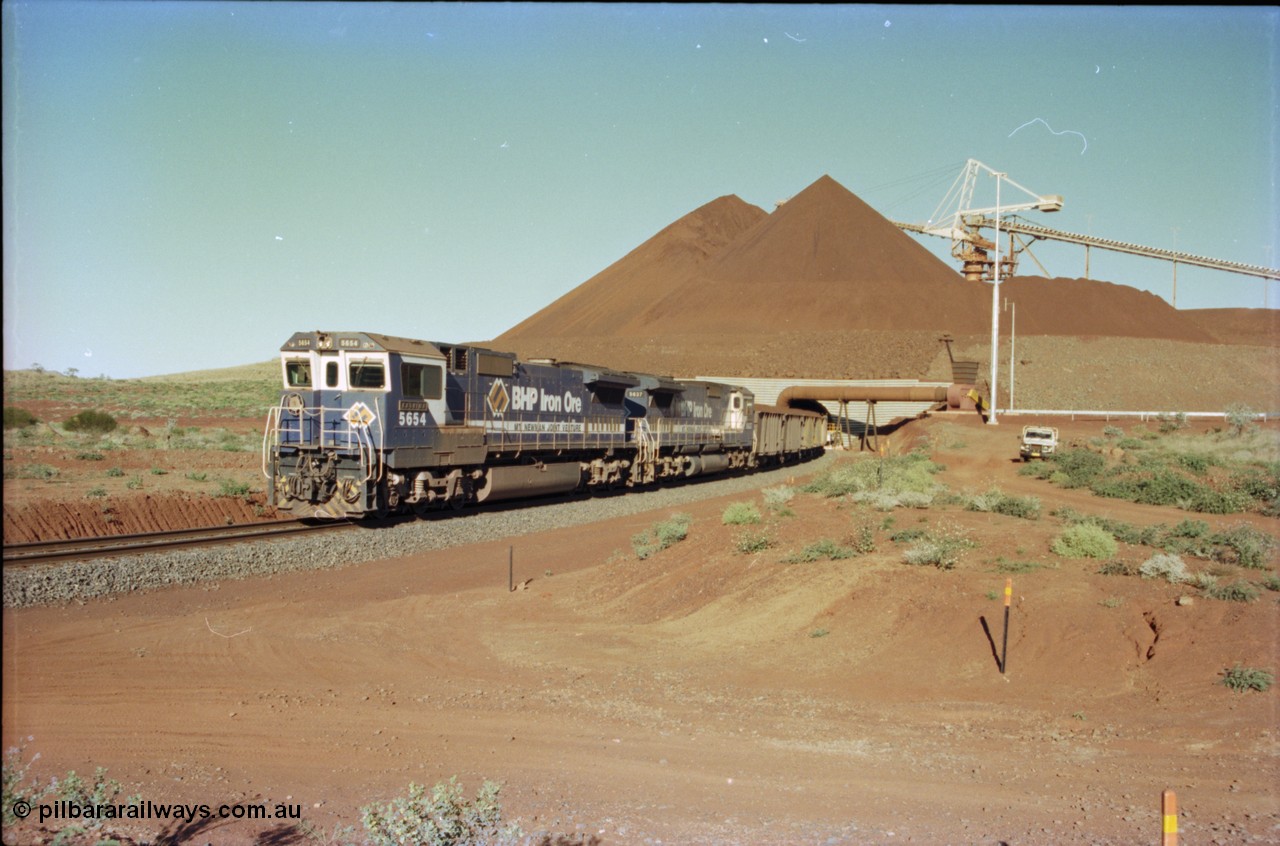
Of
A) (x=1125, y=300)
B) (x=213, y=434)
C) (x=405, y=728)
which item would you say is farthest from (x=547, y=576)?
(x=1125, y=300)

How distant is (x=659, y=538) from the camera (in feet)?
58.9

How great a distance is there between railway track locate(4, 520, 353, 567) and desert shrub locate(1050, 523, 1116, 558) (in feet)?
48.7

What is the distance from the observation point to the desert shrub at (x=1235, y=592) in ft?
37.6

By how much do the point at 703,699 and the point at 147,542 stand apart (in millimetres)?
13366

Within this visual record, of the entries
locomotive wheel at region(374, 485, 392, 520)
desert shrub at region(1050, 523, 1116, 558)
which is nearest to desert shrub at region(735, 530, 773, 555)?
desert shrub at region(1050, 523, 1116, 558)

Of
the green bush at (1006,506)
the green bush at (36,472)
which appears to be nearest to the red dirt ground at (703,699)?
the green bush at (1006,506)

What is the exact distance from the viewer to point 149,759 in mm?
7652

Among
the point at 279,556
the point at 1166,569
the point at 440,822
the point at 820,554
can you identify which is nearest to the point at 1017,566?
the point at 1166,569

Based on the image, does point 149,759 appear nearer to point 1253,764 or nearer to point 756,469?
point 1253,764

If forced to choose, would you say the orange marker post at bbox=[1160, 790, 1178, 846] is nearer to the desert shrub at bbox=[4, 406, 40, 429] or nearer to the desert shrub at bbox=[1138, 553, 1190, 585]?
the desert shrub at bbox=[1138, 553, 1190, 585]

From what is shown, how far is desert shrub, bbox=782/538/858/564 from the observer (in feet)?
49.2

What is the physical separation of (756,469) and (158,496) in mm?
29838

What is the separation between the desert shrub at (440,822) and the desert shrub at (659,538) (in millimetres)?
10930

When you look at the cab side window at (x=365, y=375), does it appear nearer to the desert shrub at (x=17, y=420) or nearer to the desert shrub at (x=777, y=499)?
the desert shrub at (x=777, y=499)
